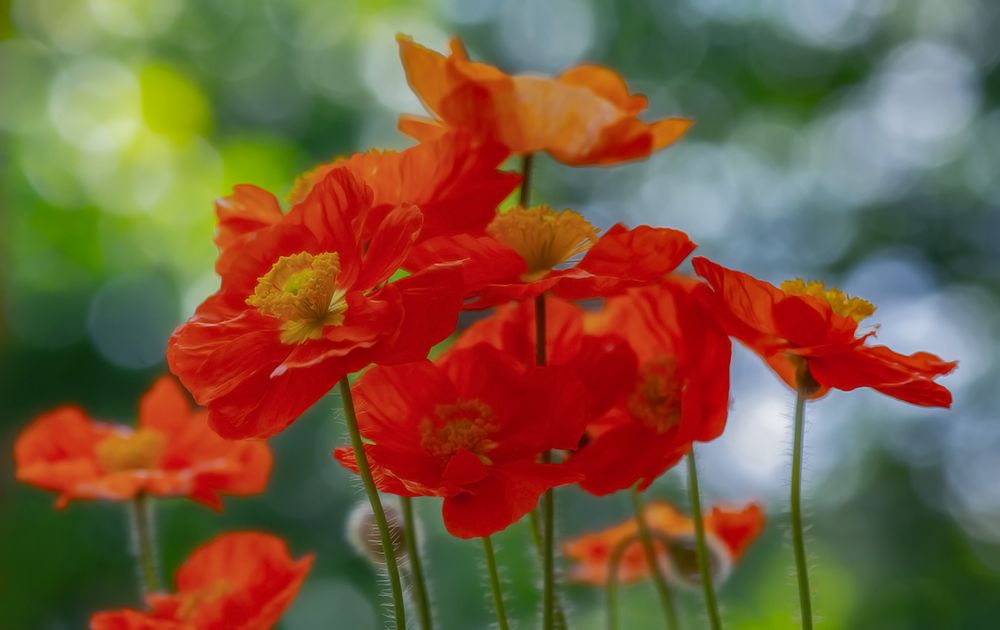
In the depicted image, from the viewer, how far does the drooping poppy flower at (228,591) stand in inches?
19.7

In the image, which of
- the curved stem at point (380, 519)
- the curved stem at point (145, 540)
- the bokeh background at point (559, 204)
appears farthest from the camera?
the bokeh background at point (559, 204)

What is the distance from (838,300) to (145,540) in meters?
0.44

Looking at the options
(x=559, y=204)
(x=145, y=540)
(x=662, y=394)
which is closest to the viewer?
(x=662, y=394)

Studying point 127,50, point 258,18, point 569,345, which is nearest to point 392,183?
point 569,345

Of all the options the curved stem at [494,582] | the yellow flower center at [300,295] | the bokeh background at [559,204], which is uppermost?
the bokeh background at [559,204]

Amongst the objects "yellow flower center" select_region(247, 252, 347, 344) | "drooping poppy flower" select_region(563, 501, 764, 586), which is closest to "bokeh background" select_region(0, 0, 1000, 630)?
"drooping poppy flower" select_region(563, 501, 764, 586)

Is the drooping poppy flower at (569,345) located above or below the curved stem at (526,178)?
below

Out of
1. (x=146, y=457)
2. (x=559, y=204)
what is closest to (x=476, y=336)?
(x=146, y=457)

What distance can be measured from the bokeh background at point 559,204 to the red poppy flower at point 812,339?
0.86m

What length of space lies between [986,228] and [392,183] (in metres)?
3.54

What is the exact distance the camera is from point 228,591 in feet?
1.80

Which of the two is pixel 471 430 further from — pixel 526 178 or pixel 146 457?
pixel 146 457

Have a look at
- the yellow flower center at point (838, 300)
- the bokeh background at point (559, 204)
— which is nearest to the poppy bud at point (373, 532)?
the yellow flower center at point (838, 300)

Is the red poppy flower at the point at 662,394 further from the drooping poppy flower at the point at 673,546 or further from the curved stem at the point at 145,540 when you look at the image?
the curved stem at the point at 145,540
